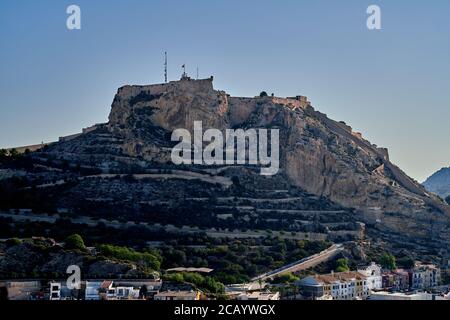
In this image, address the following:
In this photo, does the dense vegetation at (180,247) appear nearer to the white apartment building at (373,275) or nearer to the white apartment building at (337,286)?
the white apartment building at (337,286)

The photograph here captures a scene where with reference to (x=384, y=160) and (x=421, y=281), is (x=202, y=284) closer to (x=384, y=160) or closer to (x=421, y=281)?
(x=421, y=281)

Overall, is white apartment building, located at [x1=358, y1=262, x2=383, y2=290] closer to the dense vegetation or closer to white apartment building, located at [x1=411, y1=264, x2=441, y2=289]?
white apartment building, located at [x1=411, y1=264, x2=441, y2=289]

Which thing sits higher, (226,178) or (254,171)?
(254,171)

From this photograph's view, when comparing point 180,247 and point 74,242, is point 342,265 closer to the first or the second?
point 180,247

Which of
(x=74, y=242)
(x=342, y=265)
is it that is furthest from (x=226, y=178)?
(x=74, y=242)

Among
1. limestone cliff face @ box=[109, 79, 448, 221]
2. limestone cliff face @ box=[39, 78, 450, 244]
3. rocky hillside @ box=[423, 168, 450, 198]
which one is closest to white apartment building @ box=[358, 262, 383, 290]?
limestone cliff face @ box=[39, 78, 450, 244]

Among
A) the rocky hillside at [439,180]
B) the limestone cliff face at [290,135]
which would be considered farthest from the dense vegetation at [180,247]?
the rocky hillside at [439,180]
